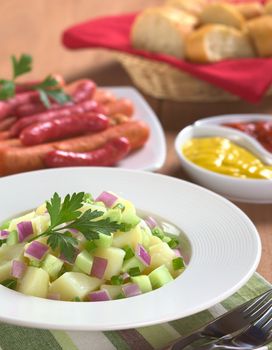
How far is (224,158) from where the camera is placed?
250cm

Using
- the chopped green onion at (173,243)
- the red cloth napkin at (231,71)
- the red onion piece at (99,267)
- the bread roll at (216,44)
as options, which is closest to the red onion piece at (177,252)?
the chopped green onion at (173,243)

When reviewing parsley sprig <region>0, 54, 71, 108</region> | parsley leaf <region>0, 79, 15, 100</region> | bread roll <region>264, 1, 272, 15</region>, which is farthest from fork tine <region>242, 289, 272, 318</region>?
bread roll <region>264, 1, 272, 15</region>

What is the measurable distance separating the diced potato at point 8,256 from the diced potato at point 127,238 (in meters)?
0.21

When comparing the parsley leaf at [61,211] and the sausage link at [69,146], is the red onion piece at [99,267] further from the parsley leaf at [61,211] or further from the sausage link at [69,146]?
the sausage link at [69,146]

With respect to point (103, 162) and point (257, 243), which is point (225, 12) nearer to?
point (103, 162)

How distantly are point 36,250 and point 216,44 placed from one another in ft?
5.54

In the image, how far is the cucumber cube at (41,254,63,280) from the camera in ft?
5.54

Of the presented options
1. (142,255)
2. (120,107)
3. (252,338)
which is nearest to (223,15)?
(120,107)

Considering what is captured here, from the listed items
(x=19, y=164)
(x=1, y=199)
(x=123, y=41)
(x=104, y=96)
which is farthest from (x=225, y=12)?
(x=1, y=199)

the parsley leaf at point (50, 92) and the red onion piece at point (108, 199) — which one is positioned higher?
the red onion piece at point (108, 199)

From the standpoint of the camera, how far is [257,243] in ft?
5.96

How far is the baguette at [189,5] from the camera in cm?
339

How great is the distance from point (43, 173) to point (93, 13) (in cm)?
246

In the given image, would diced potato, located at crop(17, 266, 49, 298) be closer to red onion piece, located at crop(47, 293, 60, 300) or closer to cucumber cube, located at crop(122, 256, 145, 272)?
red onion piece, located at crop(47, 293, 60, 300)
